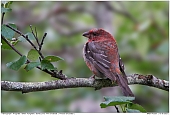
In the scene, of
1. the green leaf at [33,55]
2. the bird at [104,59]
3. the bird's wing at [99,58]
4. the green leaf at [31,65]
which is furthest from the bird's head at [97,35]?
the green leaf at [31,65]

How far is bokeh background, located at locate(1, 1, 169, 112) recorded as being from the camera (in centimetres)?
639

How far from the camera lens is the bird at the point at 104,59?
154 inches

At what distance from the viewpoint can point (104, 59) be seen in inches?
175

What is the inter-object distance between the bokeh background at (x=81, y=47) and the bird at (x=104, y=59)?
103 centimetres

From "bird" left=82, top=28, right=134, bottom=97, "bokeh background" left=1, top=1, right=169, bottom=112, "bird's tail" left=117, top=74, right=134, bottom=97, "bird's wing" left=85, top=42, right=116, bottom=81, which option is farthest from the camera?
"bokeh background" left=1, top=1, right=169, bottom=112

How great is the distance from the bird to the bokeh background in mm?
1028

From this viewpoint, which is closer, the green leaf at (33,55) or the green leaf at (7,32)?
the green leaf at (7,32)

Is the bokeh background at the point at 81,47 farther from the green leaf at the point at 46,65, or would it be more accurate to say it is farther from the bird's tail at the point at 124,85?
the green leaf at the point at 46,65

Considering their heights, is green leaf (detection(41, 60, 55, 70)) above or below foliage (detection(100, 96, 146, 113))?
above

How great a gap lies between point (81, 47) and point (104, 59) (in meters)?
3.07

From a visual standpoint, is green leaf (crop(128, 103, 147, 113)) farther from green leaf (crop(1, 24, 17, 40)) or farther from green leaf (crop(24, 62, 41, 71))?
green leaf (crop(1, 24, 17, 40))

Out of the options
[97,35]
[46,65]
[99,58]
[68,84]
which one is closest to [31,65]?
[46,65]

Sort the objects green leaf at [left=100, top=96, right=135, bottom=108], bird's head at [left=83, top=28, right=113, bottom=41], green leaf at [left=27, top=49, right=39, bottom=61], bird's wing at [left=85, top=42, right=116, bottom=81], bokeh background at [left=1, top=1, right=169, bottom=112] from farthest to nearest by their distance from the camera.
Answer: bokeh background at [left=1, top=1, right=169, bottom=112] → bird's head at [left=83, top=28, right=113, bottom=41] → bird's wing at [left=85, top=42, right=116, bottom=81] → green leaf at [left=27, top=49, right=39, bottom=61] → green leaf at [left=100, top=96, right=135, bottom=108]

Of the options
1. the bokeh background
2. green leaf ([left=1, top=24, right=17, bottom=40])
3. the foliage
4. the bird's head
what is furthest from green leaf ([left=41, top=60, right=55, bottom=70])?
the bokeh background
